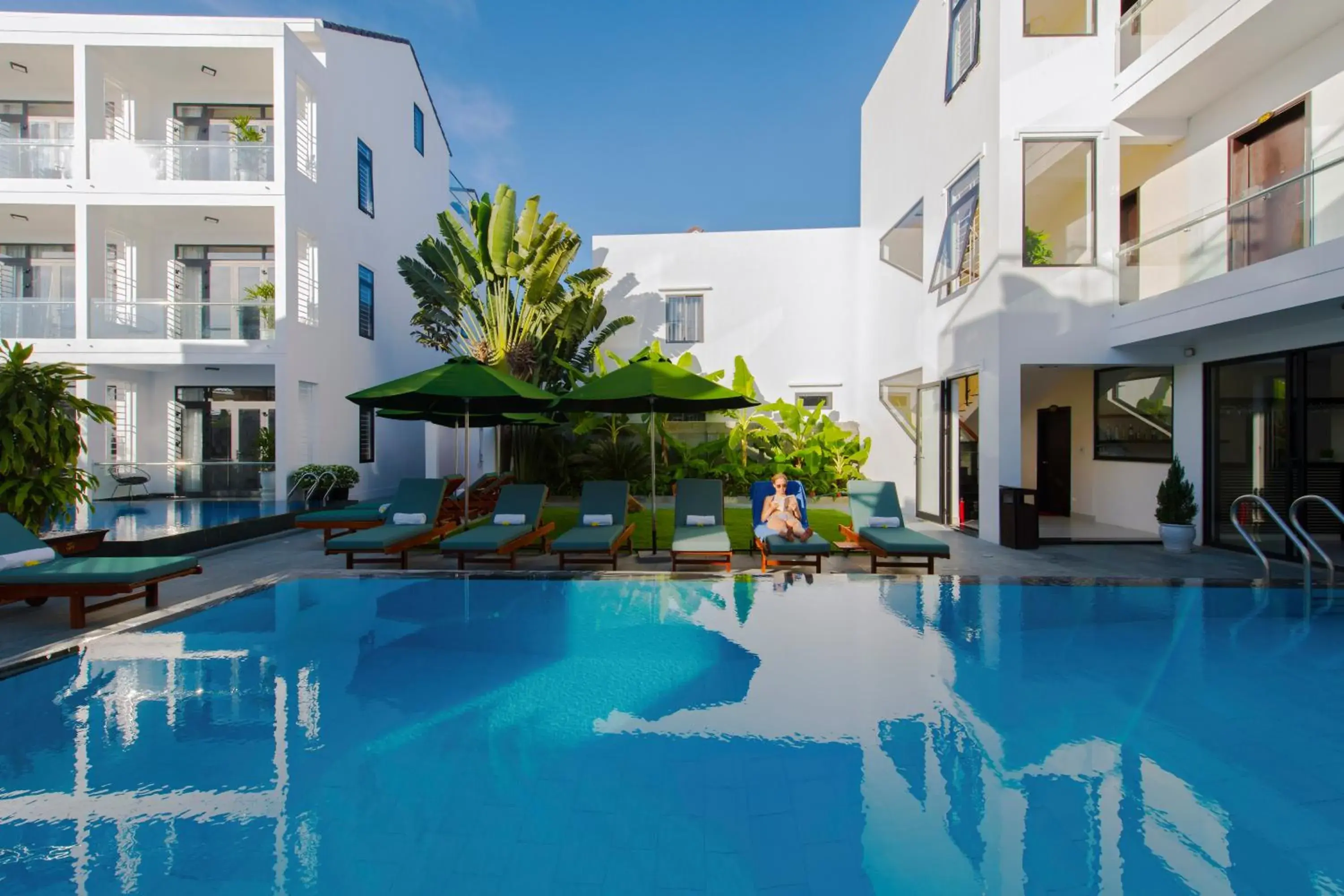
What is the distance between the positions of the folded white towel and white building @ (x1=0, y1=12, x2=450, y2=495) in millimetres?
7151

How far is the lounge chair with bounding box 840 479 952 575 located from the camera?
25.5ft

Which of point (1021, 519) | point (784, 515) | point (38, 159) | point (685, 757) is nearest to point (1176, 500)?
point (1021, 519)

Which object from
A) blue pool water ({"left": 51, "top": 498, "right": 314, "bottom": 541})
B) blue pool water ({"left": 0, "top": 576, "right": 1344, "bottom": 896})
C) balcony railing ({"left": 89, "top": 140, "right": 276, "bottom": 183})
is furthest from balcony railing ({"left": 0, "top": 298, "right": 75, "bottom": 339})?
blue pool water ({"left": 0, "top": 576, "right": 1344, "bottom": 896})

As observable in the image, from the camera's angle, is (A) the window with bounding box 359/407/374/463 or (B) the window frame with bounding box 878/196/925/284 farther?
(A) the window with bounding box 359/407/374/463

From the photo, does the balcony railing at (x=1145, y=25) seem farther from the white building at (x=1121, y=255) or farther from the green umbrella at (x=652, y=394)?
the green umbrella at (x=652, y=394)

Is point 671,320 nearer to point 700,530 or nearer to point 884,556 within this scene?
point 700,530

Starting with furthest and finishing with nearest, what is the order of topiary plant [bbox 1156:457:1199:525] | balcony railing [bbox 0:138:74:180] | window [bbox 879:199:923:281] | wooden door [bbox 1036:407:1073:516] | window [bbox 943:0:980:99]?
window [bbox 879:199:923:281]
balcony railing [bbox 0:138:74:180]
wooden door [bbox 1036:407:1073:516]
window [bbox 943:0:980:99]
topiary plant [bbox 1156:457:1199:525]

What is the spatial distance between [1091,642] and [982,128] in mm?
8559

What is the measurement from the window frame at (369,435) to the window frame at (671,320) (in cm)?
836

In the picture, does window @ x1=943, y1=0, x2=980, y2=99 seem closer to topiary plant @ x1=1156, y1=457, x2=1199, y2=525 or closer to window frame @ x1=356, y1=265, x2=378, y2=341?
topiary plant @ x1=1156, y1=457, x2=1199, y2=525

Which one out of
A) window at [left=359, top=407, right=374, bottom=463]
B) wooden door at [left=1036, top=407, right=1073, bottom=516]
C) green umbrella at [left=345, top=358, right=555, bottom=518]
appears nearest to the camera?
green umbrella at [left=345, top=358, right=555, bottom=518]

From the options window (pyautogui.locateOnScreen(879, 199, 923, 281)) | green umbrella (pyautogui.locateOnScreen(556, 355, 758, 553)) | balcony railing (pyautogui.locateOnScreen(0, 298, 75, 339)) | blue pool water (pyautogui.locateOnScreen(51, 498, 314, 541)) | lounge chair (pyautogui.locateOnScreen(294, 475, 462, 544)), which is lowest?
blue pool water (pyautogui.locateOnScreen(51, 498, 314, 541))

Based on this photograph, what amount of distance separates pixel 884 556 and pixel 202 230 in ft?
57.2

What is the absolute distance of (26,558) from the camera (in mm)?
6191
